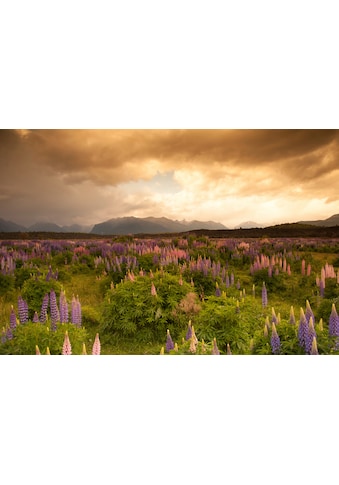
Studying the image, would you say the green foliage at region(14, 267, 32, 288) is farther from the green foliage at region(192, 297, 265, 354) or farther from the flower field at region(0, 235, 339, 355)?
the green foliage at region(192, 297, 265, 354)

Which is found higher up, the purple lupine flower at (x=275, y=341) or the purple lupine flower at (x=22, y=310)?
the purple lupine flower at (x=22, y=310)

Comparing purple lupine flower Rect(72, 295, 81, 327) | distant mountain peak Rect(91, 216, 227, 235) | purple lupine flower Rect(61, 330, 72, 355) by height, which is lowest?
purple lupine flower Rect(61, 330, 72, 355)

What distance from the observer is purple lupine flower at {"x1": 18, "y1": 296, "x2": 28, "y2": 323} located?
4.79 metres

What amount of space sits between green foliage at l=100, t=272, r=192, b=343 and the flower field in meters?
0.01

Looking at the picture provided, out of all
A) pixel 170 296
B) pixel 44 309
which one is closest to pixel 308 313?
pixel 170 296

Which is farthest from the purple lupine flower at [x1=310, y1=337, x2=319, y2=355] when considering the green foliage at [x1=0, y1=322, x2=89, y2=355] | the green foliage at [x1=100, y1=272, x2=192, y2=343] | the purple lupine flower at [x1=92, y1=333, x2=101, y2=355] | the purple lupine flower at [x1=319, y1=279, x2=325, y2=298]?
the green foliage at [x1=0, y1=322, x2=89, y2=355]

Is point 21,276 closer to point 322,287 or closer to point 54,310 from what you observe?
point 54,310

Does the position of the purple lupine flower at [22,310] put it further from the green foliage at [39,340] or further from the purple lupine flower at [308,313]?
the purple lupine flower at [308,313]

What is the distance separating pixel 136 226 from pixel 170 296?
1.11 m

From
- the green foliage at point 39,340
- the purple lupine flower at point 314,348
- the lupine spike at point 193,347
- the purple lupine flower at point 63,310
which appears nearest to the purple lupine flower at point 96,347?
the green foliage at point 39,340

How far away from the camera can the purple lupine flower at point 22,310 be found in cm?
479

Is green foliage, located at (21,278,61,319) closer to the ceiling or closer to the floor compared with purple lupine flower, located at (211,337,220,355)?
closer to the ceiling

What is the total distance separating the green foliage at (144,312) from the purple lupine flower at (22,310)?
0.96m
